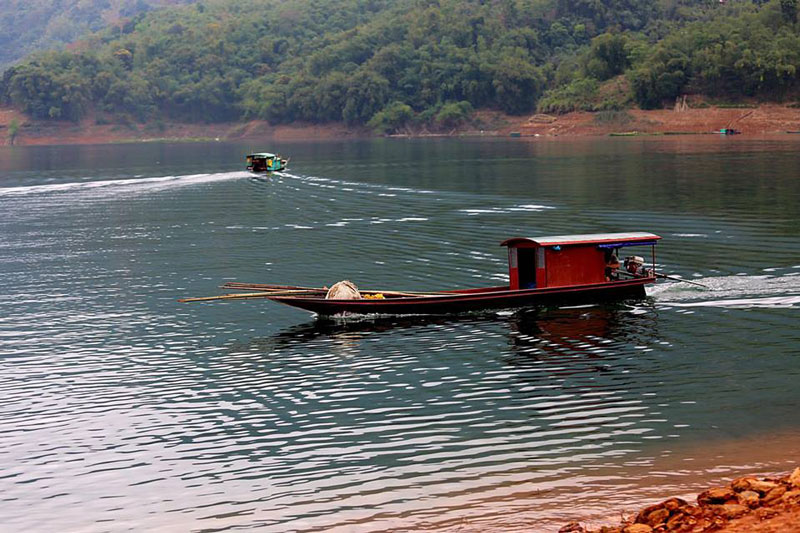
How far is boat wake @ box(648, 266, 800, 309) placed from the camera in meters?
40.4

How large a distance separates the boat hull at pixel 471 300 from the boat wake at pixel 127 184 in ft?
246

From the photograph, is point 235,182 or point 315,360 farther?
point 235,182

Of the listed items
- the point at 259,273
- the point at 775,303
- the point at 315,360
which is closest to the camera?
the point at 315,360

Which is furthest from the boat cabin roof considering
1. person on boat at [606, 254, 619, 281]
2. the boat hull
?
the boat hull

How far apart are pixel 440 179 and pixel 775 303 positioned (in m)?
68.6

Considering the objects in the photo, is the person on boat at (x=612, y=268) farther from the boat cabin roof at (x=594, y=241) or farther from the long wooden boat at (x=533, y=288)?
the boat cabin roof at (x=594, y=241)

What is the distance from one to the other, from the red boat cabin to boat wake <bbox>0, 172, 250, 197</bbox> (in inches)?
2967

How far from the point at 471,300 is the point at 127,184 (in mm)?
85892

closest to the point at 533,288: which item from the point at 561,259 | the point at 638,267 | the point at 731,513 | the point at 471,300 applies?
the point at 561,259

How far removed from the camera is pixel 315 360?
113 feet

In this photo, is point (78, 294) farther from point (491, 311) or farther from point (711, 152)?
point (711, 152)

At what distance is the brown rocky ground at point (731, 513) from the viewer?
17.3m

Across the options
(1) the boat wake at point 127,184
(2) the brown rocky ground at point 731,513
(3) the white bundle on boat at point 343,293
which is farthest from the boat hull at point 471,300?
(1) the boat wake at point 127,184

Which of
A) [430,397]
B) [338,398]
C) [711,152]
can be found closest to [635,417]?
[430,397]
